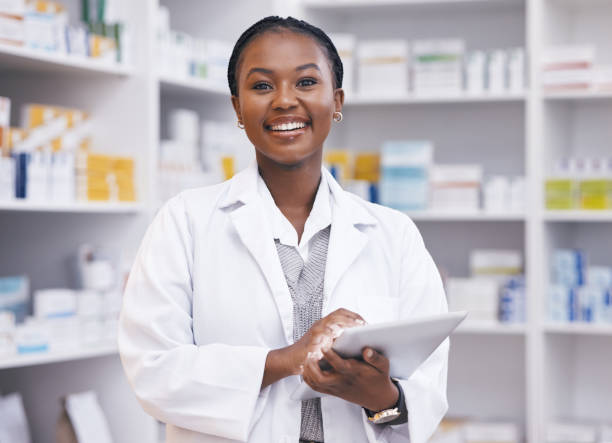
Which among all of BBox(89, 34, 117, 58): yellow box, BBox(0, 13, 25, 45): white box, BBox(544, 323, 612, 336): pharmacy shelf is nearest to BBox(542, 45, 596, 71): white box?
BBox(544, 323, 612, 336): pharmacy shelf

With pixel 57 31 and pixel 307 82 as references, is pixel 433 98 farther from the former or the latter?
pixel 307 82

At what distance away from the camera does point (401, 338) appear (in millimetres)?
1238

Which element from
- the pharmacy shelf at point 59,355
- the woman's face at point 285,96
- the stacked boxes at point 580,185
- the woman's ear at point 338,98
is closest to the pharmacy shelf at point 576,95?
the stacked boxes at point 580,185

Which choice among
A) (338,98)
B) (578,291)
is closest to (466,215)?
(578,291)

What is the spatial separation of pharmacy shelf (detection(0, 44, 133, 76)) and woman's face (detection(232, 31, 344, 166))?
1.55 meters

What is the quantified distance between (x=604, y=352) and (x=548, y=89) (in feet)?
4.05

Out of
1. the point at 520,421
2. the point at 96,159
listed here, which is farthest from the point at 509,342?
the point at 96,159

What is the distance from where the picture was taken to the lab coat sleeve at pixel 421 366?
4.64 ft

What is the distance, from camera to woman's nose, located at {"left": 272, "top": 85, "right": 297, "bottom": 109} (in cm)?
143

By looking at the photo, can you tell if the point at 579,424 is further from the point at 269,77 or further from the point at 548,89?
the point at 269,77

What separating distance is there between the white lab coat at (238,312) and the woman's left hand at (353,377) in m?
0.09

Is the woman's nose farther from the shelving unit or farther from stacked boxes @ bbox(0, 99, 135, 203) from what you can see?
the shelving unit

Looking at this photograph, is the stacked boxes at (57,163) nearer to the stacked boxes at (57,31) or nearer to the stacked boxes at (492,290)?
the stacked boxes at (57,31)

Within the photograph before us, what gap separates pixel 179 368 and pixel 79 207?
65.5 inches
